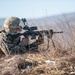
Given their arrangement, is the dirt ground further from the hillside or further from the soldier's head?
the soldier's head

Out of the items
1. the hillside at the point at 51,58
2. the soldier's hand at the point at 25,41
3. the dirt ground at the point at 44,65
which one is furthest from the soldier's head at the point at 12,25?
the dirt ground at the point at 44,65

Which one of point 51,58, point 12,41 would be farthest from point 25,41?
point 51,58

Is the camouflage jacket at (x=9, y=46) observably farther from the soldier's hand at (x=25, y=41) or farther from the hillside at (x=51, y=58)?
the hillside at (x=51, y=58)

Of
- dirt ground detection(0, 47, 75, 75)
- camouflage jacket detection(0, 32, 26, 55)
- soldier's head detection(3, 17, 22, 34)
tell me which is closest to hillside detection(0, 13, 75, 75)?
dirt ground detection(0, 47, 75, 75)

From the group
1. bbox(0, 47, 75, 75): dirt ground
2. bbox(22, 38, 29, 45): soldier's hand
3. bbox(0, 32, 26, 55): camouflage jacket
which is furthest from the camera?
bbox(22, 38, 29, 45): soldier's hand

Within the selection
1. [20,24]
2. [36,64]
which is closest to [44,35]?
[20,24]

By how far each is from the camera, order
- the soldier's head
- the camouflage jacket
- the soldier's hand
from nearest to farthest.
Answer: the camouflage jacket, the soldier's hand, the soldier's head

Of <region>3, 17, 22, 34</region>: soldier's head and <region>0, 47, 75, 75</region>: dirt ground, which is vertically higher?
<region>3, 17, 22, 34</region>: soldier's head

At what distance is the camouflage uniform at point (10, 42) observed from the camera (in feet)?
20.9

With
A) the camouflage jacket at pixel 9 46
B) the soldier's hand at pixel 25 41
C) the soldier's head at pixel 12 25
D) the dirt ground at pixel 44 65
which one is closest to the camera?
the dirt ground at pixel 44 65

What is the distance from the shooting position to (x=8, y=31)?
666cm

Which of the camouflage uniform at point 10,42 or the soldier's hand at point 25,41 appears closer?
the camouflage uniform at point 10,42

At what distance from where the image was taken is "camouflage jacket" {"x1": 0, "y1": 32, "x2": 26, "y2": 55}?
6.35m

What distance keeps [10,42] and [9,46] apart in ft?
0.45
